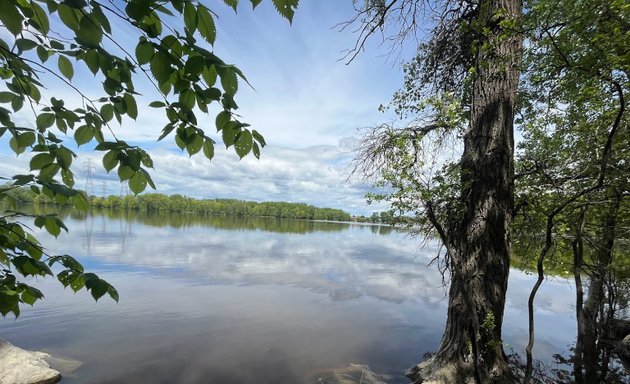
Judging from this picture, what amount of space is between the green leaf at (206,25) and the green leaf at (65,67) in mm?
823

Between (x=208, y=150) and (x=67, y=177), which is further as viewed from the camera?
(x=67, y=177)

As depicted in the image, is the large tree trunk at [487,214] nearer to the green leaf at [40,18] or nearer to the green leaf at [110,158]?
the green leaf at [110,158]

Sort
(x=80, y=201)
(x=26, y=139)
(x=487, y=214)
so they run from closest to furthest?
1. (x=26, y=139)
2. (x=80, y=201)
3. (x=487, y=214)

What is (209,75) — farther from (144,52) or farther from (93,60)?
(93,60)

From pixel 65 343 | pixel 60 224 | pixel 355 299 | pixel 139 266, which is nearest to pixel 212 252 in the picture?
pixel 139 266

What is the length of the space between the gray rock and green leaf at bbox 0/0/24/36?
8.50m

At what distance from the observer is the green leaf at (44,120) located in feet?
5.41

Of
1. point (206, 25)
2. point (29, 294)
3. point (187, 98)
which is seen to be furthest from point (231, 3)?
point (29, 294)

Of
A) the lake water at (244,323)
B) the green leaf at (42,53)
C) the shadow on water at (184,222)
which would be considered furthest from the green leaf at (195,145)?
the shadow on water at (184,222)

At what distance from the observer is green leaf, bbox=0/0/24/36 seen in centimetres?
100

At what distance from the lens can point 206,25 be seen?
117 centimetres

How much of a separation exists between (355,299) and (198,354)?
942 cm

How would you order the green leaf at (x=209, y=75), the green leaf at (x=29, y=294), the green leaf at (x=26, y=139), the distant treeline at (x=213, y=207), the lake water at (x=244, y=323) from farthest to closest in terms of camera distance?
the distant treeline at (x=213, y=207), the lake water at (x=244, y=323), the green leaf at (x=29, y=294), the green leaf at (x=26, y=139), the green leaf at (x=209, y=75)

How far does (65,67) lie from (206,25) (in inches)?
34.4
